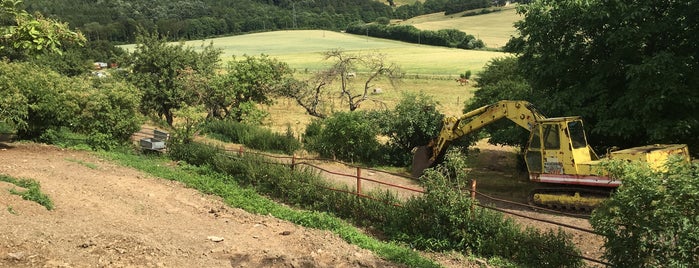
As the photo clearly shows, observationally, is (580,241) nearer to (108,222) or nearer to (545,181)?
(545,181)

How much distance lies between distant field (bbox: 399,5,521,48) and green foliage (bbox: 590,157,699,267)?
89.6 m

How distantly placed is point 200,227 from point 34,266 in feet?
11.6

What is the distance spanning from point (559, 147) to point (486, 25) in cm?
10555

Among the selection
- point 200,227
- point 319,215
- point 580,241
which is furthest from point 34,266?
point 580,241

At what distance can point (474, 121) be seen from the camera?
53.6 feet

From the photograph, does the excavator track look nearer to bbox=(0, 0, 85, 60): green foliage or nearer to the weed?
bbox=(0, 0, 85, 60): green foliage

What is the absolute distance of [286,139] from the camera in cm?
2284

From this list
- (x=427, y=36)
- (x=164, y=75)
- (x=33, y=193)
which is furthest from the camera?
(x=427, y=36)

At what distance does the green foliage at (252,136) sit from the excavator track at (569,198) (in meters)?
11.0

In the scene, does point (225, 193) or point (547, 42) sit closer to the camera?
point (225, 193)

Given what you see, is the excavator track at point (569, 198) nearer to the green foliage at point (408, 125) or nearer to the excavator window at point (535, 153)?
the excavator window at point (535, 153)

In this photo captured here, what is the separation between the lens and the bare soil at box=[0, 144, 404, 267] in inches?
310

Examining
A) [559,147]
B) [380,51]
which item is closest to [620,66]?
[559,147]

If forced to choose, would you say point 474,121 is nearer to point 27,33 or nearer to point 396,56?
point 27,33
